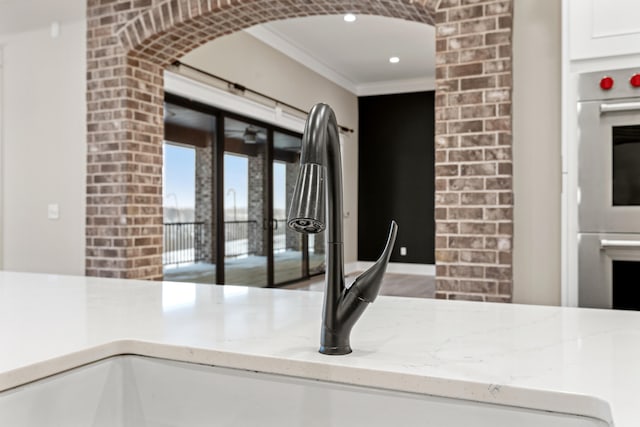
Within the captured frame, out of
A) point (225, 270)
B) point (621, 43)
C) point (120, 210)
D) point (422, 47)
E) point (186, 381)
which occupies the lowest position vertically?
point (225, 270)

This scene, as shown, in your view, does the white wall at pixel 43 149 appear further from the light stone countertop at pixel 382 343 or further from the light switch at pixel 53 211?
the light stone countertop at pixel 382 343

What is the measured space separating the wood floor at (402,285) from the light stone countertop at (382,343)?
493 centimetres

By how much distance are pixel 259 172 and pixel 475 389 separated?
566 cm

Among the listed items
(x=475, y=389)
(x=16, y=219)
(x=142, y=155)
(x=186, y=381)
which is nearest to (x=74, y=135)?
(x=142, y=155)

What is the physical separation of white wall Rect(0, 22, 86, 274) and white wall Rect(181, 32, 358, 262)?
1066 millimetres

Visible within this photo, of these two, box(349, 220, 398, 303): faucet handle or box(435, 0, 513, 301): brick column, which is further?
box(435, 0, 513, 301): brick column

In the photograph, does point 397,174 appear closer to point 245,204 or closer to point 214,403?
point 245,204

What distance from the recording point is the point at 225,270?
5496 mm

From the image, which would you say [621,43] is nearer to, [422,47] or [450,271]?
[450,271]

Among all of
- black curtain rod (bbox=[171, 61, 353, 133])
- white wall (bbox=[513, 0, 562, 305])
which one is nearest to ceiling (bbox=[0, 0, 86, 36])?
black curtain rod (bbox=[171, 61, 353, 133])

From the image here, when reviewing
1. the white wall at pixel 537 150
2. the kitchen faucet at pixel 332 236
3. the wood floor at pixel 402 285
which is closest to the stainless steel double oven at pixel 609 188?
the white wall at pixel 537 150

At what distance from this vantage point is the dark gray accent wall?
815 centimetres

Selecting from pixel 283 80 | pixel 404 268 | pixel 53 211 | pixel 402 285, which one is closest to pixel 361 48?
pixel 283 80

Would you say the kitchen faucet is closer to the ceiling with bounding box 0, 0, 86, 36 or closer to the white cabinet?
the white cabinet
